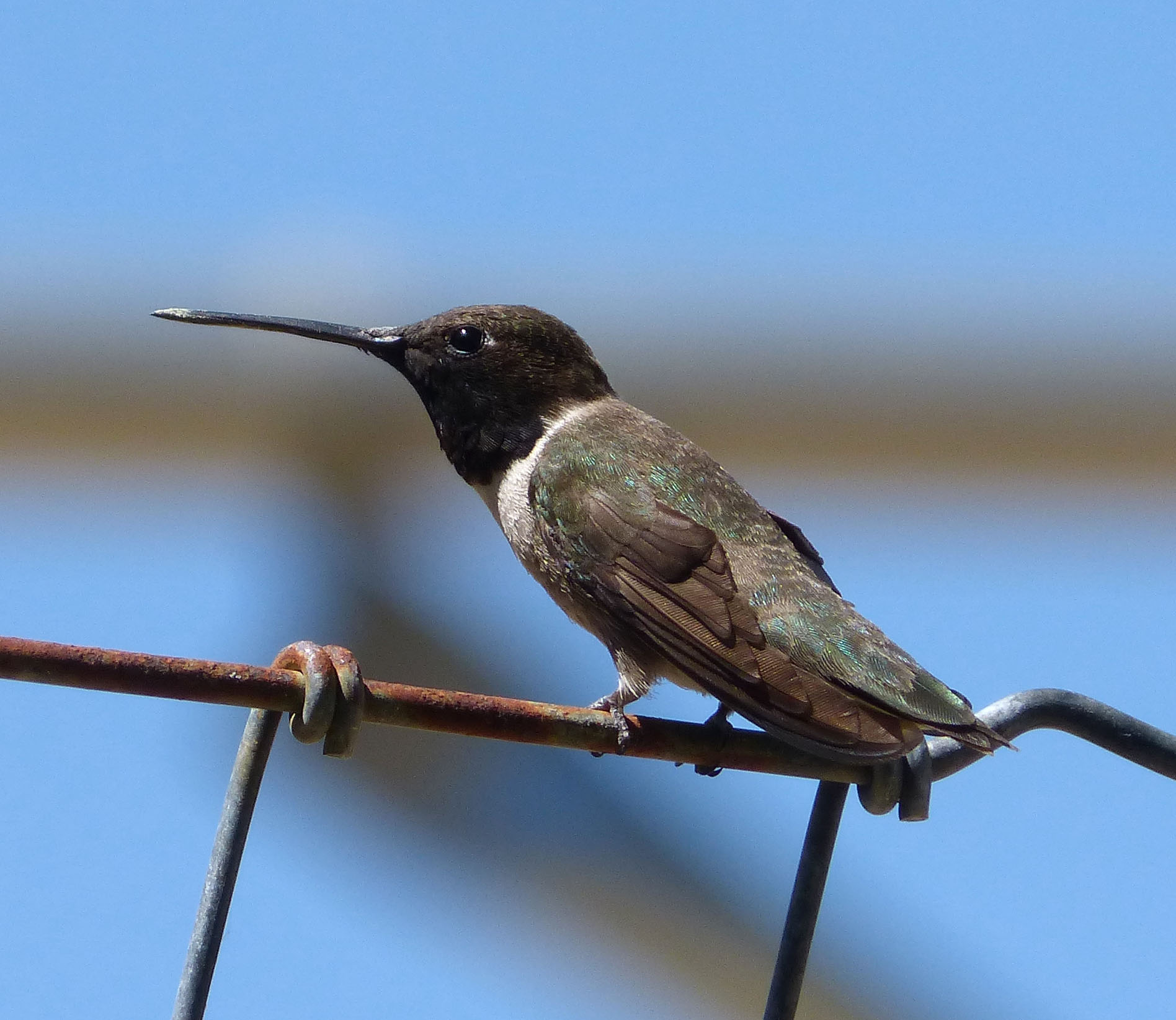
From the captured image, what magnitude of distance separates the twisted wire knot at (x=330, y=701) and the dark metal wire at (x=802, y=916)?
80 cm

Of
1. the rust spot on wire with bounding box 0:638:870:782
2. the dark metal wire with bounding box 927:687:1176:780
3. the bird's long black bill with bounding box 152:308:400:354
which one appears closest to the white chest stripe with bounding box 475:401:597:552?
the bird's long black bill with bounding box 152:308:400:354

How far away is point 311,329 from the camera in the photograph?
444 centimetres

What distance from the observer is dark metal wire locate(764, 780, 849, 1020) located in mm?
2502

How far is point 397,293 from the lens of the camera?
827 cm

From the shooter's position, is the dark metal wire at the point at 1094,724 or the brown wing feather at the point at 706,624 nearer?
the dark metal wire at the point at 1094,724

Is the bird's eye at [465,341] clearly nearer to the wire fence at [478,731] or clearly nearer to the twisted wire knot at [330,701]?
the wire fence at [478,731]

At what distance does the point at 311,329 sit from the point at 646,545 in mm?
1178

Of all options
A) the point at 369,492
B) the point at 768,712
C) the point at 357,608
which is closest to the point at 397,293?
the point at 369,492

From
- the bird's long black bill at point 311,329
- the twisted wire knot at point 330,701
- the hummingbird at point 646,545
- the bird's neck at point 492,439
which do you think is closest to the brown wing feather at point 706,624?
the hummingbird at point 646,545

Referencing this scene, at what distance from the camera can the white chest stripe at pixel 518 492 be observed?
13.8 feet

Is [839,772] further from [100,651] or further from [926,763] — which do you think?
[100,651]

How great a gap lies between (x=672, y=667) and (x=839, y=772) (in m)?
1.14

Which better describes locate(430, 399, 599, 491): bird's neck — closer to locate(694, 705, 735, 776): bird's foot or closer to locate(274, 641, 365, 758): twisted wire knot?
locate(694, 705, 735, 776): bird's foot

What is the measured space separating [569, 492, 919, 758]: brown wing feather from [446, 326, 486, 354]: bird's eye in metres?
0.75
